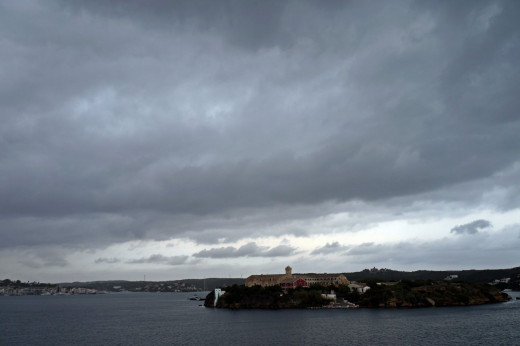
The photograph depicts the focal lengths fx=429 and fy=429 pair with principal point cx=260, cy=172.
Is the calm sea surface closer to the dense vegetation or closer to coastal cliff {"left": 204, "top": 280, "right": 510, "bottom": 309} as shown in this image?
coastal cliff {"left": 204, "top": 280, "right": 510, "bottom": 309}

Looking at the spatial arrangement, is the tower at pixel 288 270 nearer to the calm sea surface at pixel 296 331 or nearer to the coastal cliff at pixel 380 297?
the coastal cliff at pixel 380 297

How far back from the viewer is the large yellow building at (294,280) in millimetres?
155500

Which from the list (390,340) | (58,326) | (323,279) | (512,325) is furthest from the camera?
(323,279)

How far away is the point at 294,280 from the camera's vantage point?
156 metres

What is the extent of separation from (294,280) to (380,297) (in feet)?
113

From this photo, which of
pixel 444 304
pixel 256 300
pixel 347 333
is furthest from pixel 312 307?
pixel 347 333

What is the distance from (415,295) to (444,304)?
920cm

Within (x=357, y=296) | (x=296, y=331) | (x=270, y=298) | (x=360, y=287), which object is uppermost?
(x=360, y=287)

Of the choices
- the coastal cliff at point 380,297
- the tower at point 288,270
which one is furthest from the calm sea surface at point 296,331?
the tower at point 288,270

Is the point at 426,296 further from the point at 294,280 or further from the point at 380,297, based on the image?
the point at 294,280

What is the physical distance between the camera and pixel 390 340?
6625 cm

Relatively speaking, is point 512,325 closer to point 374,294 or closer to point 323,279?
point 374,294

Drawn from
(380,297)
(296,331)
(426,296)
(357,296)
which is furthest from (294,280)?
(296,331)

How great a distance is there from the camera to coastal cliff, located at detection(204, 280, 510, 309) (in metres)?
131
